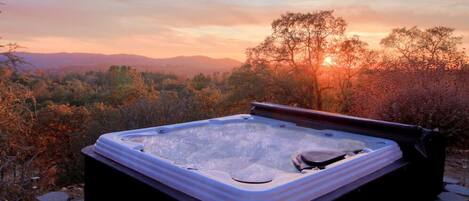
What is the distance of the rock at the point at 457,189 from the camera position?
3.69 metres

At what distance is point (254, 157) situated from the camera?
3025 millimetres

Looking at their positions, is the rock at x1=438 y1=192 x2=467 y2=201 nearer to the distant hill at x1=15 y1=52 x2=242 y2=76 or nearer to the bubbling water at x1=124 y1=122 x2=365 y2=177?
the bubbling water at x1=124 y1=122 x2=365 y2=177

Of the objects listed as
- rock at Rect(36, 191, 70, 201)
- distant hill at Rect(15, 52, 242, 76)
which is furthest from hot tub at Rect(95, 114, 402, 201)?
distant hill at Rect(15, 52, 242, 76)

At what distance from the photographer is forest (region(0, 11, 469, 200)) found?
4.98m

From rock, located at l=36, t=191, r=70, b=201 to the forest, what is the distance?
184mm

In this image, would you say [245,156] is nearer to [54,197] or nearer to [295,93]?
[54,197]

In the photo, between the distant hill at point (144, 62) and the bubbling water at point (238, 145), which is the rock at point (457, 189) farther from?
the distant hill at point (144, 62)

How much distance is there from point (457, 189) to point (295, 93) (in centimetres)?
548

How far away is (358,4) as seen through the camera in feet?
22.6

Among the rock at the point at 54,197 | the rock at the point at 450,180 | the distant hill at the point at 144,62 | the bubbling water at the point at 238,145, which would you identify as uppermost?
the distant hill at the point at 144,62

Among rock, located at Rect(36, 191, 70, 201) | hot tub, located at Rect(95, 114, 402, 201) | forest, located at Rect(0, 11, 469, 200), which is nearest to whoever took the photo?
hot tub, located at Rect(95, 114, 402, 201)

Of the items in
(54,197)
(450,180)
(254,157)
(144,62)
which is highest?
(144,62)

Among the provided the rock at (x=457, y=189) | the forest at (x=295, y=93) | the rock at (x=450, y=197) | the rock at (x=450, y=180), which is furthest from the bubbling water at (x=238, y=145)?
the forest at (x=295, y=93)

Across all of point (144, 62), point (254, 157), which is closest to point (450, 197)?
point (254, 157)
